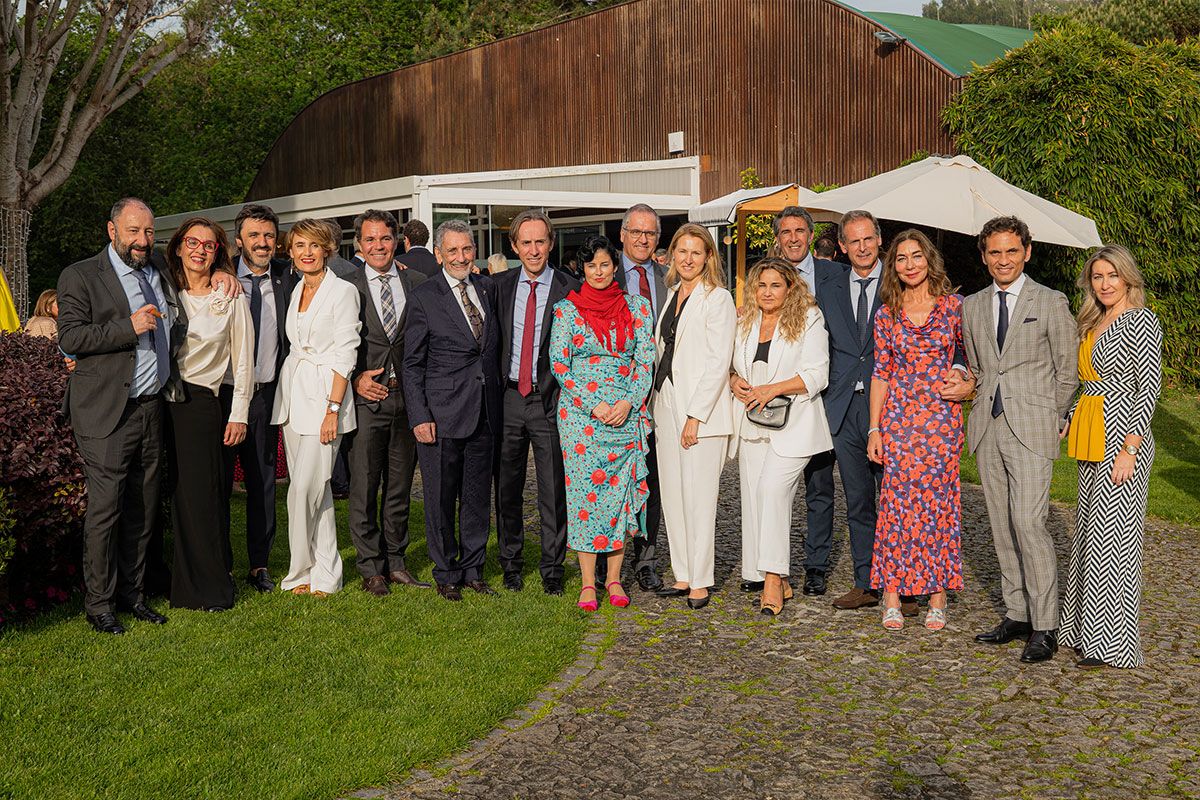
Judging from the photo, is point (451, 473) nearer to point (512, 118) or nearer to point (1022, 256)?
point (1022, 256)

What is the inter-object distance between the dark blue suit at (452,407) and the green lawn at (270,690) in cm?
38

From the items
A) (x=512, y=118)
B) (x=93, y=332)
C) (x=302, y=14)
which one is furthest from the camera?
(x=302, y=14)

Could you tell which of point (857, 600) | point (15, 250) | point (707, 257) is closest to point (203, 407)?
point (707, 257)

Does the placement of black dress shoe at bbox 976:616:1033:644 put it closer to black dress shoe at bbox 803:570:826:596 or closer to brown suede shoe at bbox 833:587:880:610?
brown suede shoe at bbox 833:587:880:610

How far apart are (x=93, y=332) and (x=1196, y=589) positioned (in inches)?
Answer: 255

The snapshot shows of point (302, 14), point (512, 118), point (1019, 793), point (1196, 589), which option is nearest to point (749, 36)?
point (512, 118)

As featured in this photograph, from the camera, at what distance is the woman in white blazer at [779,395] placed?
6594mm

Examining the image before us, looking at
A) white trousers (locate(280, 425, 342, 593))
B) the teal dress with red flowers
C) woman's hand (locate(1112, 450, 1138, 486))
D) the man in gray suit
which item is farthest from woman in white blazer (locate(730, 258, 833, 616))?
white trousers (locate(280, 425, 342, 593))

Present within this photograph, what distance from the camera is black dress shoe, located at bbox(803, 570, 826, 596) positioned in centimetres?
705

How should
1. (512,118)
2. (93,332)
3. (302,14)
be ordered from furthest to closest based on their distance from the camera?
(302,14) → (512,118) → (93,332)

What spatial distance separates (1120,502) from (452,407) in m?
3.55

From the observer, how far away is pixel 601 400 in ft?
21.7

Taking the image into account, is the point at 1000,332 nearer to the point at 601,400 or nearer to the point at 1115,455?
the point at 1115,455

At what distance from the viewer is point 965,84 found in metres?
17.1
